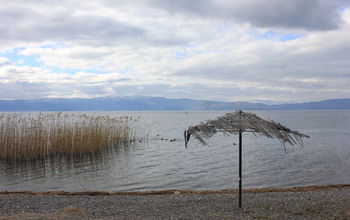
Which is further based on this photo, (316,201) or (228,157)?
(228,157)

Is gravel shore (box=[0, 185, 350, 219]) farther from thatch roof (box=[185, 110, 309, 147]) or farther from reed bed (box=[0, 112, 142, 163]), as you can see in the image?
reed bed (box=[0, 112, 142, 163])

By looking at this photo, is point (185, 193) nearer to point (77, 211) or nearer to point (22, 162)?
point (77, 211)

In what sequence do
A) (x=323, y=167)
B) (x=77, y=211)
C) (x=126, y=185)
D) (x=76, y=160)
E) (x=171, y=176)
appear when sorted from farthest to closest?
(x=76, y=160) → (x=323, y=167) → (x=171, y=176) → (x=126, y=185) → (x=77, y=211)

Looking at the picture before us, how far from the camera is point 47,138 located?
24125 mm

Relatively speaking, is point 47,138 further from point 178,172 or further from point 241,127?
point 241,127

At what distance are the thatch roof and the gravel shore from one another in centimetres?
229

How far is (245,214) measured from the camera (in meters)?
9.53

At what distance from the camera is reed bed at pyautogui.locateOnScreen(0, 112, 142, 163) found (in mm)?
22656

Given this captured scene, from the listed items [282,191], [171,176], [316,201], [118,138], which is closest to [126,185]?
[171,176]

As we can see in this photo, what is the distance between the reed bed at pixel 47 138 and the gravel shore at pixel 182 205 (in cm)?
963

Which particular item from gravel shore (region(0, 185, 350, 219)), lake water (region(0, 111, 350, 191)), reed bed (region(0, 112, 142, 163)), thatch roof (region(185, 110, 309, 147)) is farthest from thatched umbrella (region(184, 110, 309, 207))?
reed bed (region(0, 112, 142, 163))

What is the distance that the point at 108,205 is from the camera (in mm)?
11203

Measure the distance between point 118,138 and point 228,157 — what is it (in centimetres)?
1252

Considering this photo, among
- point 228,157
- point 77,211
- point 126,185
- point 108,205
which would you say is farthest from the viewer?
point 228,157
